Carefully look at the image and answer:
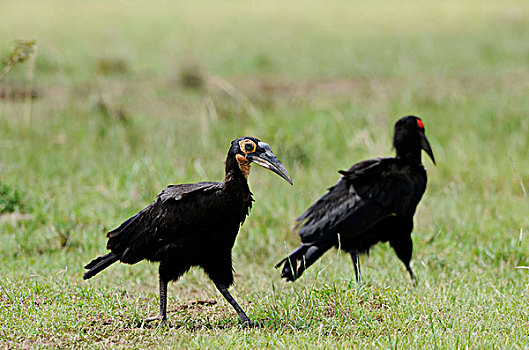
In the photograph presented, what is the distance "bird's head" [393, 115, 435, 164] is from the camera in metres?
5.94

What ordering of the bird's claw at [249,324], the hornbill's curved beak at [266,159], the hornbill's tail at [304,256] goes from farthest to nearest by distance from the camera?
the hornbill's tail at [304,256] < the bird's claw at [249,324] < the hornbill's curved beak at [266,159]

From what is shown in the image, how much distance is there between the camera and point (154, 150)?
26.9ft

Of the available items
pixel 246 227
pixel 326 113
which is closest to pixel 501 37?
pixel 326 113

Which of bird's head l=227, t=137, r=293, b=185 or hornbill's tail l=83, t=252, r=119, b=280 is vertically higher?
bird's head l=227, t=137, r=293, b=185

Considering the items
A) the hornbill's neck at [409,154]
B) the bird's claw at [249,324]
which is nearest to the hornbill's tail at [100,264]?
the bird's claw at [249,324]

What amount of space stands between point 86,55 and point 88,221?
742 centimetres

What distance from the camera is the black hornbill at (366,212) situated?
5.26 metres

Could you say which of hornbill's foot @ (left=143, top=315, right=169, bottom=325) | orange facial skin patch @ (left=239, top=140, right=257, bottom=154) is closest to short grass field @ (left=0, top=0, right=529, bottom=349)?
hornbill's foot @ (left=143, top=315, right=169, bottom=325)

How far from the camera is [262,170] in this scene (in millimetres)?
8148

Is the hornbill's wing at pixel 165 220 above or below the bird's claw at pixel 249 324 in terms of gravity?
above

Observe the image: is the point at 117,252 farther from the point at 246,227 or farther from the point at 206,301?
the point at 246,227

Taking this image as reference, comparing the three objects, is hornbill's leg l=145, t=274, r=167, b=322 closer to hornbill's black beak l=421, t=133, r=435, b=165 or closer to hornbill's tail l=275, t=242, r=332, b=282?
hornbill's tail l=275, t=242, r=332, b=282

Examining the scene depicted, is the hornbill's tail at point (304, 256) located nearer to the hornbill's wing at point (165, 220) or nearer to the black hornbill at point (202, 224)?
the black hornbill at point (202, 224)

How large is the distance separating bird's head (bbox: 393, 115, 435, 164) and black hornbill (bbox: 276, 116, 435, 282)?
282 mm
